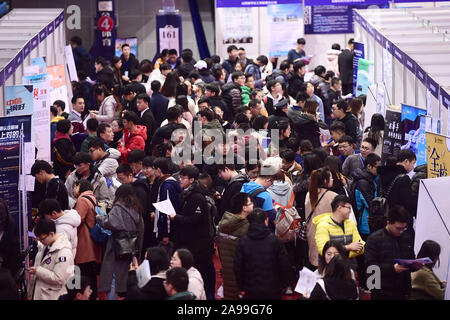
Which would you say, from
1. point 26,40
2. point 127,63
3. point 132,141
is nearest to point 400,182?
point 132,141

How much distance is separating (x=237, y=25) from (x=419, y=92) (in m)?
10.9

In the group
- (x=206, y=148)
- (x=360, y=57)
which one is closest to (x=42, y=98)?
(x=206, y=148)

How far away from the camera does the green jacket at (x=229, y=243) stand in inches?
265

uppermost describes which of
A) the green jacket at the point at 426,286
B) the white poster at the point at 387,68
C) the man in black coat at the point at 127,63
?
the man in black coat at the point at 127,63

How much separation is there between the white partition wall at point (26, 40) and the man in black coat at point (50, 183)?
2322mm

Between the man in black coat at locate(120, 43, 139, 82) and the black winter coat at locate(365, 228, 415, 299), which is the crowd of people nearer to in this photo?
the black winter coat at locate(365, 228, 415, 299)

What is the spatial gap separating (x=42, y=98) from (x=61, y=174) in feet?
4.15

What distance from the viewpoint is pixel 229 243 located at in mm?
6809

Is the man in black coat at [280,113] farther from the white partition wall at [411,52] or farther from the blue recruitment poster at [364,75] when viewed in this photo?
the blue recruitment poster at [364,75]

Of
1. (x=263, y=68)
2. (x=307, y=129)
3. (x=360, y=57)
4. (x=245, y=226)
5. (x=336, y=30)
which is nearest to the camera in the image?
(x=245, y=226)

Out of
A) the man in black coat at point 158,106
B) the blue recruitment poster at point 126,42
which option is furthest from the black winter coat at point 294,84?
the blue recruitment poster at point 126,42

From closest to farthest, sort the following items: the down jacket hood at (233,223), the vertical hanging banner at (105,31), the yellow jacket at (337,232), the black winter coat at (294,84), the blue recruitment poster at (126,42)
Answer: the yellow jacket at (337,232)
the down jacket hood at (233,223)
the black winter coat at (294,84)
the vertical hanging banner at (105,31)
the blue recruitment poster at (126,42)

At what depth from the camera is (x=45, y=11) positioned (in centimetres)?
1481

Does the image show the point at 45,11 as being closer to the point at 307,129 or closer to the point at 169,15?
the point at 169,15
